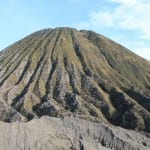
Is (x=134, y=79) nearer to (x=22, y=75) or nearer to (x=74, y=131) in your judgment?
(x=22, y=75)

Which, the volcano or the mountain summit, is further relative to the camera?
the mountain summit

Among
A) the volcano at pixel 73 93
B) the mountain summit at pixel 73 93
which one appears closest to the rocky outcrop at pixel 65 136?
the volcano at pixel 73 93

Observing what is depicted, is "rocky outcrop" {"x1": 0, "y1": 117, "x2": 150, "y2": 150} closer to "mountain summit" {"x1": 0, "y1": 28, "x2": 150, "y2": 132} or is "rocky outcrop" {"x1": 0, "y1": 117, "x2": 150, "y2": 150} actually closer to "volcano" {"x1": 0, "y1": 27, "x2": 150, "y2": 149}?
"volcano" {"x1": 0, "y1": 27, "x2": 150, "y2": 149}

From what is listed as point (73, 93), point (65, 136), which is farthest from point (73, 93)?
point (65, 136)

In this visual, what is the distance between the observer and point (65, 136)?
105 meters

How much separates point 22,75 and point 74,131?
Answer: 80.9 metres

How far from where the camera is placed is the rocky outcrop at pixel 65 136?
98625mm

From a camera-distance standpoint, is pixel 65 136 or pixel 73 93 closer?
pixel 65 136

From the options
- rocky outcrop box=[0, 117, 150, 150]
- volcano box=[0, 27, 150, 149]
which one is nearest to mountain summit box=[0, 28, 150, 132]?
volcano box=[0, 27, 150, 149]

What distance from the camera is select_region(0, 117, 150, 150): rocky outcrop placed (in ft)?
324

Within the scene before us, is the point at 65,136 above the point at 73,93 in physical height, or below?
below

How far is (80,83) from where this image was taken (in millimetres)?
181125

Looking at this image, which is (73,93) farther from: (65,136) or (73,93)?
(65,136)

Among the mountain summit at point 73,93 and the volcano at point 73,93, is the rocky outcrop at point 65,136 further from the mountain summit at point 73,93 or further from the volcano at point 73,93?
the mountain summit at point 73,93
